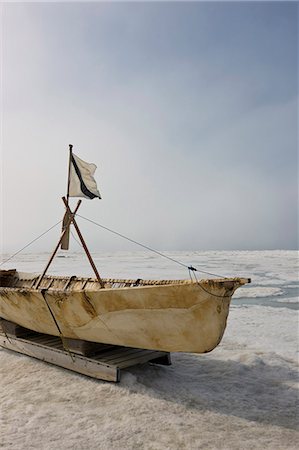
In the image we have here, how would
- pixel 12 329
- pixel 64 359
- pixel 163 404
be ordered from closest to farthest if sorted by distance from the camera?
pixel 163 404 < pixel 64 359 < pixel 12 329

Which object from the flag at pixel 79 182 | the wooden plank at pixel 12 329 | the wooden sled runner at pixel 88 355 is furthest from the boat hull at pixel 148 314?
the flag at pixel 79 182

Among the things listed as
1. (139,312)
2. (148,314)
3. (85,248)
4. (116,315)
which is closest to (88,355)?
(116,315)

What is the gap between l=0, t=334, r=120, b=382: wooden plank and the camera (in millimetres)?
5459

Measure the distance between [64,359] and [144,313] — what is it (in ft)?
6.58

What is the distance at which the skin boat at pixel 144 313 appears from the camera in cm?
473

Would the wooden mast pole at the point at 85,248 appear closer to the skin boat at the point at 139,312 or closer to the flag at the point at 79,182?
the skin boat at the point at 139,312

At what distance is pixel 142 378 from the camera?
564 cm

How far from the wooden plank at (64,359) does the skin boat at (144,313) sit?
0.34m

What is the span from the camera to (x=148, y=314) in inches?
200

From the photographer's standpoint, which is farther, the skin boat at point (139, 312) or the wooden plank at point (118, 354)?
the wooden plank at point (118, 354)

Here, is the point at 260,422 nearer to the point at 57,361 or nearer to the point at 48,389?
the point at 48,389

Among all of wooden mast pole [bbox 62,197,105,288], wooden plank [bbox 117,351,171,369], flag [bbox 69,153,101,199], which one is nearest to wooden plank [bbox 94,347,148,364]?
wooden plank [bbox 117,351,171,369]

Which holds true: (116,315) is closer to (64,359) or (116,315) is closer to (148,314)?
(148,314)

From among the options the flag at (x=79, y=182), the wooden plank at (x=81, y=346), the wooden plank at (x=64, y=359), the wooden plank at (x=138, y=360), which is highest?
the flag at (x=79, y=182)
